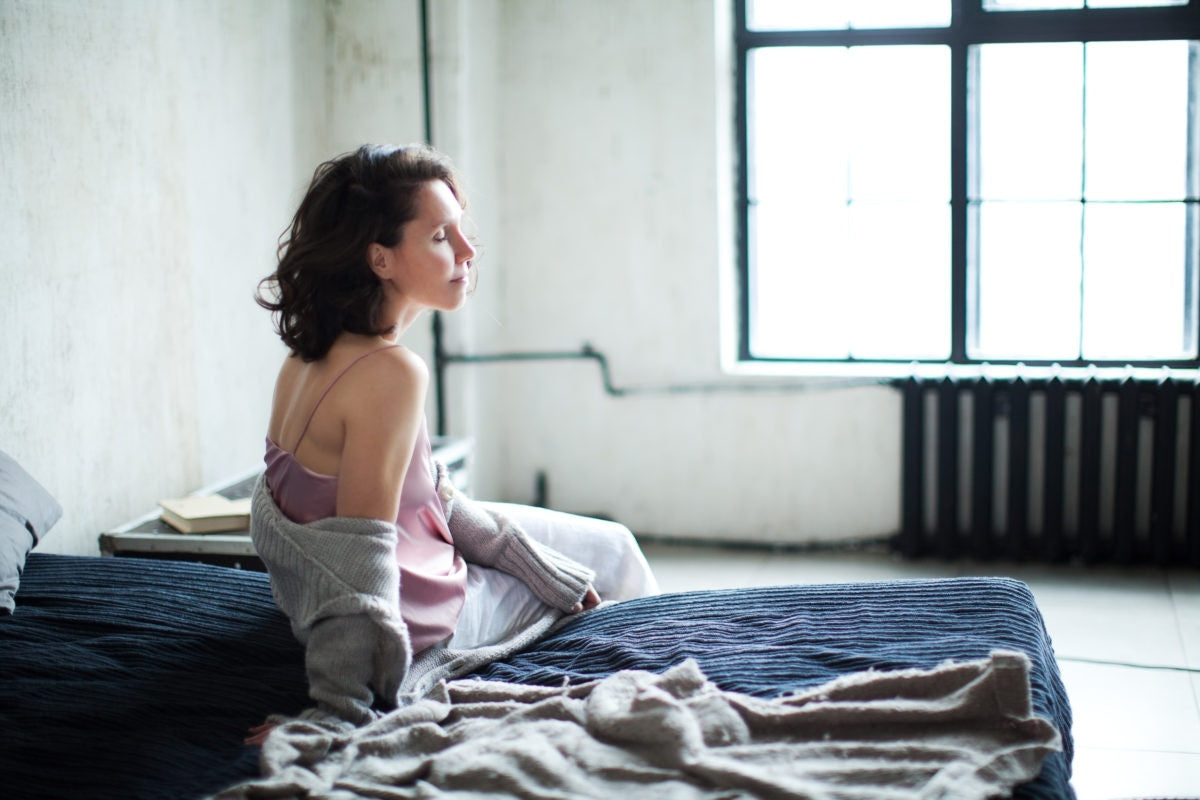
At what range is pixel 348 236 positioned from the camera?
1886 millimetres

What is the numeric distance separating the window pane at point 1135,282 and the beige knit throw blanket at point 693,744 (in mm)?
2661

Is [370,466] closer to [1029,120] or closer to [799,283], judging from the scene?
[799,283]

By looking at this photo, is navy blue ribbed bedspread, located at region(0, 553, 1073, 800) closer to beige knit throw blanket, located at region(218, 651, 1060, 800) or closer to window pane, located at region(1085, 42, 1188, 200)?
beige knit throw blanket, located at region(218, 651, 1060, 800)

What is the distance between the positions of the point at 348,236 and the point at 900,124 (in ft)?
8.90

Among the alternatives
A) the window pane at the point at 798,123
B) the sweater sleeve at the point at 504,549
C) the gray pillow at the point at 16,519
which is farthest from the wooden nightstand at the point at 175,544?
the window pane at the point at 798,123

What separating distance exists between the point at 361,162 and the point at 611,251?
246 cm

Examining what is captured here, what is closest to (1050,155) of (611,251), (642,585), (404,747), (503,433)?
(611,251)

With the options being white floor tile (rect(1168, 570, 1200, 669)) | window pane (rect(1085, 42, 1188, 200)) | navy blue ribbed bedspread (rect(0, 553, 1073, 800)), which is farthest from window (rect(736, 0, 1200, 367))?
navy blue ribbed bedspread (rect(0, 553, 1073, 800))

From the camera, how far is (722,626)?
204 centimetres

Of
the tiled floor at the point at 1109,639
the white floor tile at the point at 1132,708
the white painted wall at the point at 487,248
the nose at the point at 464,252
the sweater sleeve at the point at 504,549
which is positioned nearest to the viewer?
the nose at the point at 464,252

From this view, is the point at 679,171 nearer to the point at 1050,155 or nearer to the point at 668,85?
the point at 668,85

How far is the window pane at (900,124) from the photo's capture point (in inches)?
161

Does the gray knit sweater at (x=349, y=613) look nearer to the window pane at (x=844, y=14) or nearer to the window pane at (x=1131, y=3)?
the window pane at (x=844, y=14)

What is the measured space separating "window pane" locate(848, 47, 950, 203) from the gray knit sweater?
107 inches
